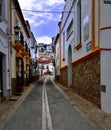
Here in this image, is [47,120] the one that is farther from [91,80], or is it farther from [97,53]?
[91,80]

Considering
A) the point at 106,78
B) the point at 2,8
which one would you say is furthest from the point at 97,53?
the point at 2,8

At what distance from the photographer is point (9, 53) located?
17.4m

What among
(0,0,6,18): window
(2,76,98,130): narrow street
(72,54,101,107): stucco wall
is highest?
(0,0,6,18): window

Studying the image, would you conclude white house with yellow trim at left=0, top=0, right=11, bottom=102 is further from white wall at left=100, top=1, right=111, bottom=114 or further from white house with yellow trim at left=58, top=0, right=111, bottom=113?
white wall at left=100, top=1, right=111, bottom=114

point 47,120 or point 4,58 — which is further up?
point 4,58

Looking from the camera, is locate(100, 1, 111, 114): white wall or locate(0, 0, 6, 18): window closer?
locate(100, 1, 111, 114): white wall

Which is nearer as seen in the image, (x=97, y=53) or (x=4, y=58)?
(x=97, y=53)

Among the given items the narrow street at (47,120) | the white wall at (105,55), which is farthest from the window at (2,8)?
the narrow street at (47,120)

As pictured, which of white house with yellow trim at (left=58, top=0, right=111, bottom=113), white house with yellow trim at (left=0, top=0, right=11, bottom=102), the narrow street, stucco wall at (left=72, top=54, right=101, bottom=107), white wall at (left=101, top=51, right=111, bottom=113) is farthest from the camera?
white house with yellow trim at (left=0, top=0, right=11, bottom=102)

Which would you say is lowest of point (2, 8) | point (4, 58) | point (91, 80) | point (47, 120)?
point (47, 120)

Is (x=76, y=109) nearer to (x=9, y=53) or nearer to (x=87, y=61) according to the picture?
(x=87, y=61)

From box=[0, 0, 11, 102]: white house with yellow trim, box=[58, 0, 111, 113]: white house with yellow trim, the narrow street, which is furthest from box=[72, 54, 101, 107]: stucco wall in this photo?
box=[0, 0, 11, 102]: white house with yellow trim

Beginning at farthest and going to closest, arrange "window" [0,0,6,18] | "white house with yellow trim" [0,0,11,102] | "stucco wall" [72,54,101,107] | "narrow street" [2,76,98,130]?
"window" [0,0,6,18] < "white house with yellow trim" [0,0,11,102] < "stucco wall" [72,54,101,107] < "narrow street" [2,76,98,130]

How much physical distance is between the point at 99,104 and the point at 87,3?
573cm
